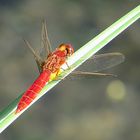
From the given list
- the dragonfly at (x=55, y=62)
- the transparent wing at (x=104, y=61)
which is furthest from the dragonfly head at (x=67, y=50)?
the transparent wing at (x=104, y=61)

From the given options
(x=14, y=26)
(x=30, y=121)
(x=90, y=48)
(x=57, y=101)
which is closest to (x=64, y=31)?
(x=14, y=26)

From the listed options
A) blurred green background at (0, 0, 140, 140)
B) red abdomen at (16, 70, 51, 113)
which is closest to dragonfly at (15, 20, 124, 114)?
red abdomen at (16, 70, 51, 113)

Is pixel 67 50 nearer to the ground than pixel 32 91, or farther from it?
nearer to the ground

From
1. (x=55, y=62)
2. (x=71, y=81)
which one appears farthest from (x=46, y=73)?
(x=71, y=81)

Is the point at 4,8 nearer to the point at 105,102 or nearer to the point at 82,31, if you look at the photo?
the point at 82,31

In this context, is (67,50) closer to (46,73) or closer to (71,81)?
(46,73)

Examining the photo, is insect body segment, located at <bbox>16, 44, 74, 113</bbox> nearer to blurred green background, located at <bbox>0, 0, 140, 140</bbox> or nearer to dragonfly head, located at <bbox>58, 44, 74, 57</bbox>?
dragonfly head, located at <bbox>58, 44, 74, 57</bbox>

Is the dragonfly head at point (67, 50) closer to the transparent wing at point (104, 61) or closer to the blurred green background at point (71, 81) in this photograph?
the transparent wing at point (104, 61)
